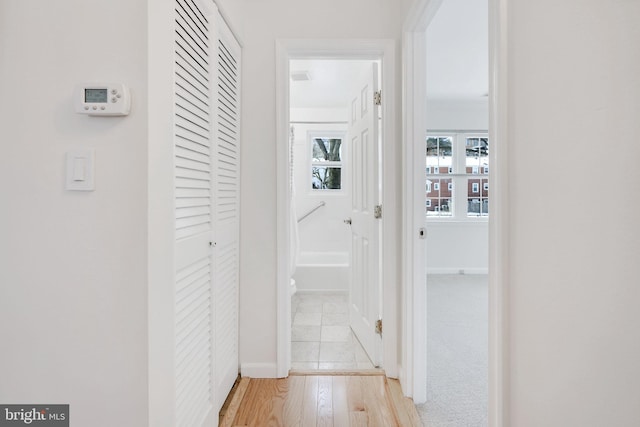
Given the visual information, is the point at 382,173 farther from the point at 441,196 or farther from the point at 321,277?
the point at 441,196

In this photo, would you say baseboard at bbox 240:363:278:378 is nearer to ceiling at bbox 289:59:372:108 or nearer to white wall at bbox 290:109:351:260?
ceiling at bbox 289:59:372:108

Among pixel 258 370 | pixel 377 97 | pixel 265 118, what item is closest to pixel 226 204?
pixel 265 118

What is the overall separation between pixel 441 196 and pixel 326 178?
5.86ft

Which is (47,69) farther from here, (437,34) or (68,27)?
(437,34)

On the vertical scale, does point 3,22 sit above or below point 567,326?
above

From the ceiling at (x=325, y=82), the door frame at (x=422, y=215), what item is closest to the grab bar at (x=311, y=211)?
the ceiling at (x=325, y=82)

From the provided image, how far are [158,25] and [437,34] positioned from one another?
2.75 metres

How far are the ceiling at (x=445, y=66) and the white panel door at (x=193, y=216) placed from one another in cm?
158

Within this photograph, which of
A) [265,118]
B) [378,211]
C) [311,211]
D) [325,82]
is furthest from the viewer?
[311,211]

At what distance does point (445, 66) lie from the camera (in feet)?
12.7

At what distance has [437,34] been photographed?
3145 mm

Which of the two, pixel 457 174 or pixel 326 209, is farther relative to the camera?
pixel 457 174

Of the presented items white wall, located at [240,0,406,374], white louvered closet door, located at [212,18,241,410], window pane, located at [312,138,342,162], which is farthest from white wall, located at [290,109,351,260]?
white louvered closet door, located at [212,18,241,410]

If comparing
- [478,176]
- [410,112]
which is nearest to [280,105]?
[410,112]
